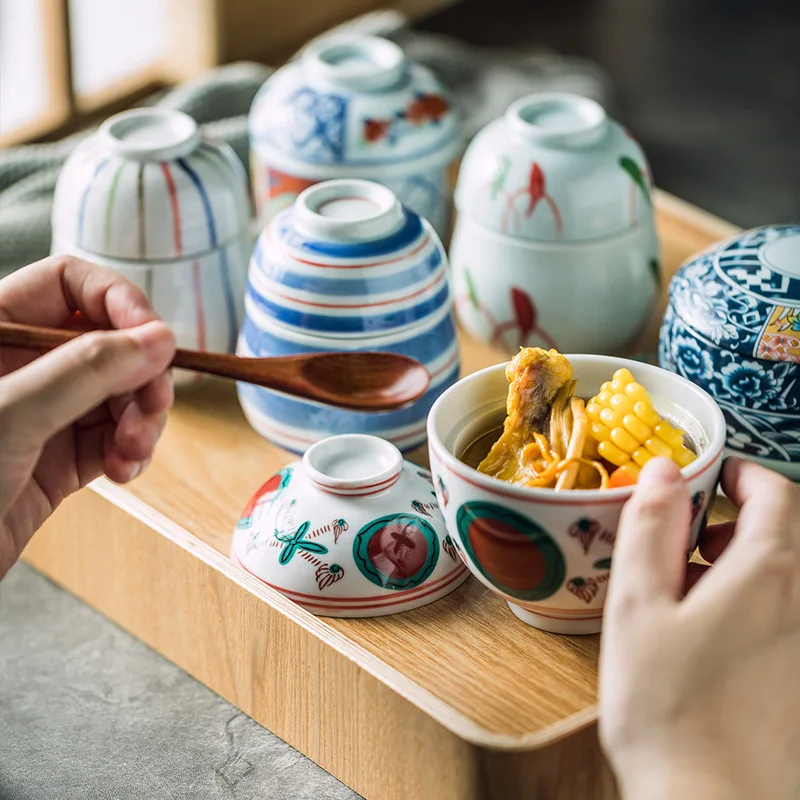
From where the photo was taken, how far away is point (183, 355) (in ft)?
2.12

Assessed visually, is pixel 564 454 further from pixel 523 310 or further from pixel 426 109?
pixel 426 109

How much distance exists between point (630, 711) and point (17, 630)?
0.43m

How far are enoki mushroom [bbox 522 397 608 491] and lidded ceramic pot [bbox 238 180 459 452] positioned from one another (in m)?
0.15

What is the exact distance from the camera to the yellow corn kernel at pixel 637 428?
604mm

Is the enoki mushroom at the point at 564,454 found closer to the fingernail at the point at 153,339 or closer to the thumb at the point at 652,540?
the thumb at the point at 652,540

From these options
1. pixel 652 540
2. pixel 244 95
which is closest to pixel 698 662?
pixel 652 540

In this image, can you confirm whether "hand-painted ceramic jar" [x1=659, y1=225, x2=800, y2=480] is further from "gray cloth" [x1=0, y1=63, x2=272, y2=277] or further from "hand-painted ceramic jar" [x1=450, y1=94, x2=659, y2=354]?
"gray cloth" [x1=0, y1=63, x2=272, y2=277]

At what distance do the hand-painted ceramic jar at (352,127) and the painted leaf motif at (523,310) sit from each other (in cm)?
14

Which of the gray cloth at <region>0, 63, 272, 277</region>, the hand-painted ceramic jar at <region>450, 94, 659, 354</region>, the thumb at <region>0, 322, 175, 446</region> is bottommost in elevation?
the gray cloth at <region>0, 63, 272, 277</region>

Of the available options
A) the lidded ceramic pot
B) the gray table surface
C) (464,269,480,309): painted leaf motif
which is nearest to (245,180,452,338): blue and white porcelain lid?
the lidded ceramic pot

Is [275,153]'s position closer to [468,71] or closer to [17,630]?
[17,630]

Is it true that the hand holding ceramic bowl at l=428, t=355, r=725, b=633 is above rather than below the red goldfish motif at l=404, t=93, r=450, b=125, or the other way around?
below

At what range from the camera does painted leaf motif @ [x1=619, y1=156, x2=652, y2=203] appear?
83cm

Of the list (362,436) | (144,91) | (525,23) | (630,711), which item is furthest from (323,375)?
(525,23)
